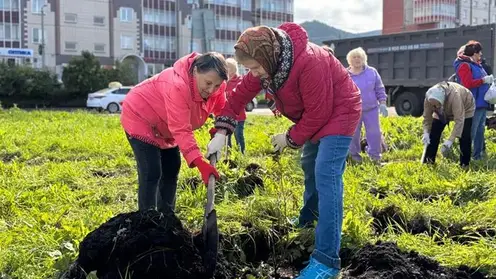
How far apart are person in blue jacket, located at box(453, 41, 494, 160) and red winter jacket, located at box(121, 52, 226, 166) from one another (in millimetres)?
4312

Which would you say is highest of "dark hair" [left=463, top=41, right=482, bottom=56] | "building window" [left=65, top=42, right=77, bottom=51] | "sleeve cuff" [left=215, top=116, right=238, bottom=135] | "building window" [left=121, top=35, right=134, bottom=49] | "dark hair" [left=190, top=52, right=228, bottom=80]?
"building window" [left=121, top=35, right=134, bottom=49]

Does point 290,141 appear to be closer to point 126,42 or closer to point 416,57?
point 416,57

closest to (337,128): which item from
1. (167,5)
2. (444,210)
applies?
(444,210)

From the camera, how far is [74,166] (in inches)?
256

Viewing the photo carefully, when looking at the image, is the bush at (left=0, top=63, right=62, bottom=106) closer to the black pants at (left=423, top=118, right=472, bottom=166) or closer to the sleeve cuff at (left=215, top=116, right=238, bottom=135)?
the black pants at (left=423, top=118, right=472, bottom=166)

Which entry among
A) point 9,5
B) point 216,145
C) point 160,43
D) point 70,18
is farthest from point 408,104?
point 160,43

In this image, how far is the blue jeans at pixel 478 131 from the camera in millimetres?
6875

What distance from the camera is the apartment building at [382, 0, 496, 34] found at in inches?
2451

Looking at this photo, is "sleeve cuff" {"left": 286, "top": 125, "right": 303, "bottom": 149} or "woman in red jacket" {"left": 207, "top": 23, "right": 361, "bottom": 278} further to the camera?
"sleeve cuff" {"left": 286, "top": 125, "right": 303, "bottom": 149}

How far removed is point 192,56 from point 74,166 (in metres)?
3.61

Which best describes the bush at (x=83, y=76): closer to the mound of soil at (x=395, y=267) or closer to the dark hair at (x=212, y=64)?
the dark hair at (x=212, y=64)

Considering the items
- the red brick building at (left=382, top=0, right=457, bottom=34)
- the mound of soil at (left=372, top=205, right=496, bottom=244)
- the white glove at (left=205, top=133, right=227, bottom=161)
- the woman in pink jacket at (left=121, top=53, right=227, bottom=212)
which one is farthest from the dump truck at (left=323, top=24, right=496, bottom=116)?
the red brick building at (left=382, top=0, right=457, bottom=34)

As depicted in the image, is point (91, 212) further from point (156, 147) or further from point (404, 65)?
point (404, 65)

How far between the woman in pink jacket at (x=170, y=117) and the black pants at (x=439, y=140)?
11.2ft
